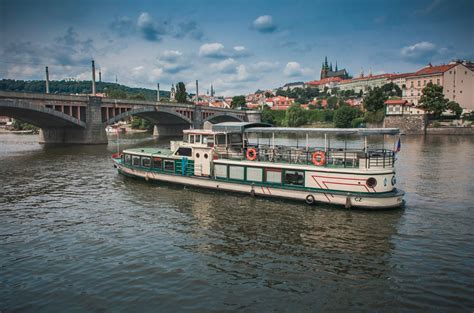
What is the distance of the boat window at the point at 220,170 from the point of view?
28797 mm

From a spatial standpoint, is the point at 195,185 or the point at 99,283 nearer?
the point at 99,283

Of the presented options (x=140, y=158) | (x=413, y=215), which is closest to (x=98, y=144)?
(x=140, y=158)

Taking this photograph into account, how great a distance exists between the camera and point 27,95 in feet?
182

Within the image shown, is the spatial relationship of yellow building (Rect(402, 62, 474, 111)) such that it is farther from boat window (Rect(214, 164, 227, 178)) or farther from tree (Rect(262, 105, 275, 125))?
boat window (Rect(214, 164, 227, 178))

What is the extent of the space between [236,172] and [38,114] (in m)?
44.2

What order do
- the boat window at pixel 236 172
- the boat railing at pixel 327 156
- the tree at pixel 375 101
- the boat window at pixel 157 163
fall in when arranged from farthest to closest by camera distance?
the tree at pixel 375 101 < the boat window at pixel 157 163 < the boat window at pixel 236 172 < the boat railing at pixel 327 156

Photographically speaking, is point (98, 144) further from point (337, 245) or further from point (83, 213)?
point (337, 245)

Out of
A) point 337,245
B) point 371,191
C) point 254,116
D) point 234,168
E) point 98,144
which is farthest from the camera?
point 254,116

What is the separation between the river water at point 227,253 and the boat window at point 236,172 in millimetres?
1448

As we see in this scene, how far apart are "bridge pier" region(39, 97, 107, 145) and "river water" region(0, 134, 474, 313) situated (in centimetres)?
3915

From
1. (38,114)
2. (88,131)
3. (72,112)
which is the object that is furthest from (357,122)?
(38,114)

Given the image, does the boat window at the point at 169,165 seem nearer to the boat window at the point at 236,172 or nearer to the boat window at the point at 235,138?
the boat window at the point at 235,138

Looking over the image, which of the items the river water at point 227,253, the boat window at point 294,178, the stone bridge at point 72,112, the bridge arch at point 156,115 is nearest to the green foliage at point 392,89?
the bridge arch at point 156,115

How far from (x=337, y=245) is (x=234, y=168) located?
11.6 metres
